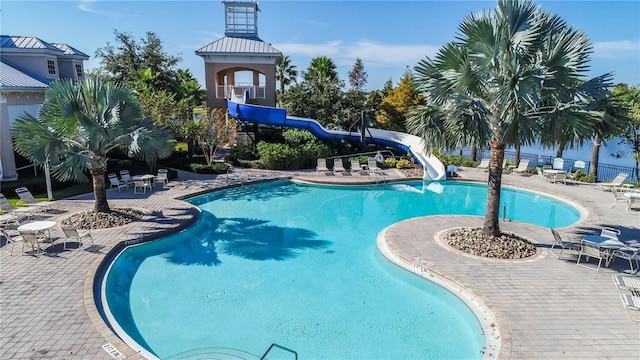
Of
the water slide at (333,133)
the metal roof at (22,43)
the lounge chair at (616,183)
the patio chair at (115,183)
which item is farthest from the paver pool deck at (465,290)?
the metal roof at (22,43)

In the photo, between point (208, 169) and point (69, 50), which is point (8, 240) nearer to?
point (208, 169)

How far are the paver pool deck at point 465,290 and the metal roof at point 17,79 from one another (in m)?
8.25

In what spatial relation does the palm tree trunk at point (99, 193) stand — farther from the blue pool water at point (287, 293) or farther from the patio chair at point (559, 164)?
the patio chair at point (559, 164)

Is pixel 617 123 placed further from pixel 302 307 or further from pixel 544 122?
pixel 302 307

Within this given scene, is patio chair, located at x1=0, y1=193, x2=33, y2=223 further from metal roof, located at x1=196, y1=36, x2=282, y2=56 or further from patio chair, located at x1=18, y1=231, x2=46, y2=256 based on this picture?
metal roof, located at x1=196, y1=36, x2=282, y2=56

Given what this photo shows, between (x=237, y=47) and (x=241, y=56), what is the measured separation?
0.86 m

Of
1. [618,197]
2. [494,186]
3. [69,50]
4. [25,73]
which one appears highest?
[69,50]

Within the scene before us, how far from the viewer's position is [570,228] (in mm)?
13617

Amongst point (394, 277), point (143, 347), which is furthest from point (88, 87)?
point (394, 277)

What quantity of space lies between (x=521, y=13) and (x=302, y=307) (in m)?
9.01

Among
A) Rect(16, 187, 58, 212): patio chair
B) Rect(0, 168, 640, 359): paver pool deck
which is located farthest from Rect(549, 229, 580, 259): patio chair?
Rect(16, 187, 58, 212): patio chair

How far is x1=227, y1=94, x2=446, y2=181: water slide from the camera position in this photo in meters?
23.6

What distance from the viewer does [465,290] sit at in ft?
30.0

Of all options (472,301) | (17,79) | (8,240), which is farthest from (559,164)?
(17,79)
